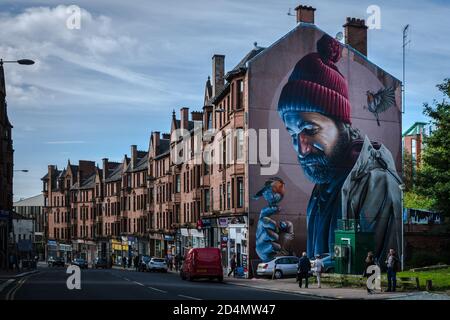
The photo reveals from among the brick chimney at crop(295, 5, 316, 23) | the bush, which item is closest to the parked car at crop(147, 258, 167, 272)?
the bush

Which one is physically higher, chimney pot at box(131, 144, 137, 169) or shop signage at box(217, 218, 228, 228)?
chimney pot at box(131, 144, 137, 169)

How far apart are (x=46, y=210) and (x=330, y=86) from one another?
9612cm

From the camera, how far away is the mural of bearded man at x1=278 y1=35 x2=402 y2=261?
156ft

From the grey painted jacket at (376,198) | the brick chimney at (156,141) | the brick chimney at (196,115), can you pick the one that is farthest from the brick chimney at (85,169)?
the grey painted jacket at (376,198)

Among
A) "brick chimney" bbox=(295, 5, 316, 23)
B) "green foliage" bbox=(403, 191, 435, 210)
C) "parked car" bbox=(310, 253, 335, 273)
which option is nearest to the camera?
"parked car" bbox=(310, 253, 335, 273)

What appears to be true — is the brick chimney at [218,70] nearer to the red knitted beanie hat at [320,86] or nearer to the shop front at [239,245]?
the red knitted beanie hat at [320,86]

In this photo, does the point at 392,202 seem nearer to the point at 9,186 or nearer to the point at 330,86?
the point at 330,86

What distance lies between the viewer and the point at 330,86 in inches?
1901

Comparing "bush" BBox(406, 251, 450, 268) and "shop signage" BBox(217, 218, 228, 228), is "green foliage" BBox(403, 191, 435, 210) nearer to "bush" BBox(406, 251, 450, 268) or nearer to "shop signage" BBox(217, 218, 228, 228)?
"bush" BBox(406, 251, 450, 268)

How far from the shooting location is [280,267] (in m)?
41.2

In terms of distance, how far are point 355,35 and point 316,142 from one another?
35.0ft

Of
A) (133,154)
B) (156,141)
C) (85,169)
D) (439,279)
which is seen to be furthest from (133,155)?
(439,279)
